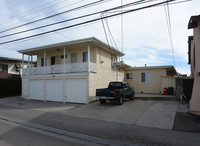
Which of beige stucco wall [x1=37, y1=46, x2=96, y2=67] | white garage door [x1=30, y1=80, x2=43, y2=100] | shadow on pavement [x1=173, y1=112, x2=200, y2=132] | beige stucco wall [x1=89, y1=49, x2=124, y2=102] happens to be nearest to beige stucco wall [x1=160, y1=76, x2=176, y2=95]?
beige stucco wall [x1=89, y1=49, x2=124, y2=102]

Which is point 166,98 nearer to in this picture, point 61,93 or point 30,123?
point 61,93

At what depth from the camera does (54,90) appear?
15.3 metres

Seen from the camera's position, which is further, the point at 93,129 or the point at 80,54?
the point at 80,54

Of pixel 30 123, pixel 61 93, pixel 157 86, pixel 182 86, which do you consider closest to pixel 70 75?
pixel 61 93

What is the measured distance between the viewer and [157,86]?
61.2 ft

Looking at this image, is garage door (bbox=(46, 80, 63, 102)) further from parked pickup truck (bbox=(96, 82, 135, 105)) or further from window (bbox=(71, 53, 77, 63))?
parked pickup truck (bbox=(96, 82, 135, 105))

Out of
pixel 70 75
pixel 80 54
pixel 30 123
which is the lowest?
pixel 30 123

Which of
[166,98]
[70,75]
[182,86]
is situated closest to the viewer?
[182,86]

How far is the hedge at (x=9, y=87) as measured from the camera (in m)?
18.8

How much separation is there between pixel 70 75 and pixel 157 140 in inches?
→ 407

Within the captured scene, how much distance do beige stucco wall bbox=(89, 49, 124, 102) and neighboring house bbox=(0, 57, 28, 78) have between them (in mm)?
15591

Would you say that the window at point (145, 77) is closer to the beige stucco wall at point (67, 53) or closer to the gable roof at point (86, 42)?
the gable roof at point (86, 42)

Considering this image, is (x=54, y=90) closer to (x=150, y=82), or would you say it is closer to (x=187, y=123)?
(x=150, y=82)

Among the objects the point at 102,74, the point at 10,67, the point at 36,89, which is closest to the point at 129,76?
the point at 102,74
